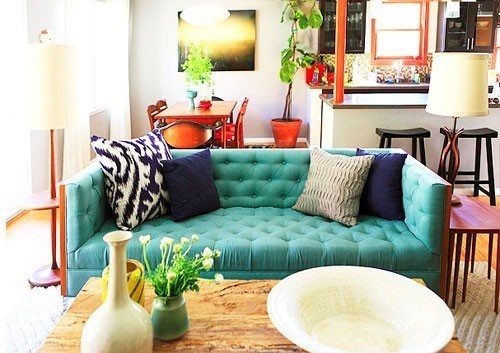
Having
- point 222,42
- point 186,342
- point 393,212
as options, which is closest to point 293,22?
point 222,42

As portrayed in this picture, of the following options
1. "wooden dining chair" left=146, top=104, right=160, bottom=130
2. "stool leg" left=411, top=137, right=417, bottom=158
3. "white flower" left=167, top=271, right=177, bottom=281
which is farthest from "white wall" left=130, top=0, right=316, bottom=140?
"white flower" left=167, top=271, right=177, bottom=281

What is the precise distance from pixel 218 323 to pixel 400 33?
7.56 meters

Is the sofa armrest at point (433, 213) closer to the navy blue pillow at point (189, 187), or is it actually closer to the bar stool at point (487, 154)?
the navy blue pillow at point (189, 187)

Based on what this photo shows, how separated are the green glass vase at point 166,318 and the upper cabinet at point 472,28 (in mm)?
7281

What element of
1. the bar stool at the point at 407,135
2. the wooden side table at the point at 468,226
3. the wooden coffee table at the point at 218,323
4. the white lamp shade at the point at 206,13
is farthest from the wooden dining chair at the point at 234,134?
the wooden coffee table at the point at 218,323

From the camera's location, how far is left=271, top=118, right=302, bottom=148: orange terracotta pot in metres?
8.30

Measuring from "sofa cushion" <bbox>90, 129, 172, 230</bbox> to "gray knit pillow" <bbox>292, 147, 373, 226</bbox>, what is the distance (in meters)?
0.93

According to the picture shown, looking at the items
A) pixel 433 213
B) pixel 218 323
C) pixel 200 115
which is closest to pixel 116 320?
pixel 218 323

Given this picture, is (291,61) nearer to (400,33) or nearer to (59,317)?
(400,33)

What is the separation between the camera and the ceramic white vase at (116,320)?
5.38 ft

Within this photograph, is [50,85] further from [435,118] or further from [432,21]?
[432,21]

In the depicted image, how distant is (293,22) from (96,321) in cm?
730

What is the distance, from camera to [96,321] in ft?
5.44

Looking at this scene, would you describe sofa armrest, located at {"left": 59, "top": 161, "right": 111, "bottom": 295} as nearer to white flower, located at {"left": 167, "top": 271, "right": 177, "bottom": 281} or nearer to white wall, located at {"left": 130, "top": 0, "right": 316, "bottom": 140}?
white flower, located at {"left": 167, "top": 271, "right": 177, "bottom": 281}
